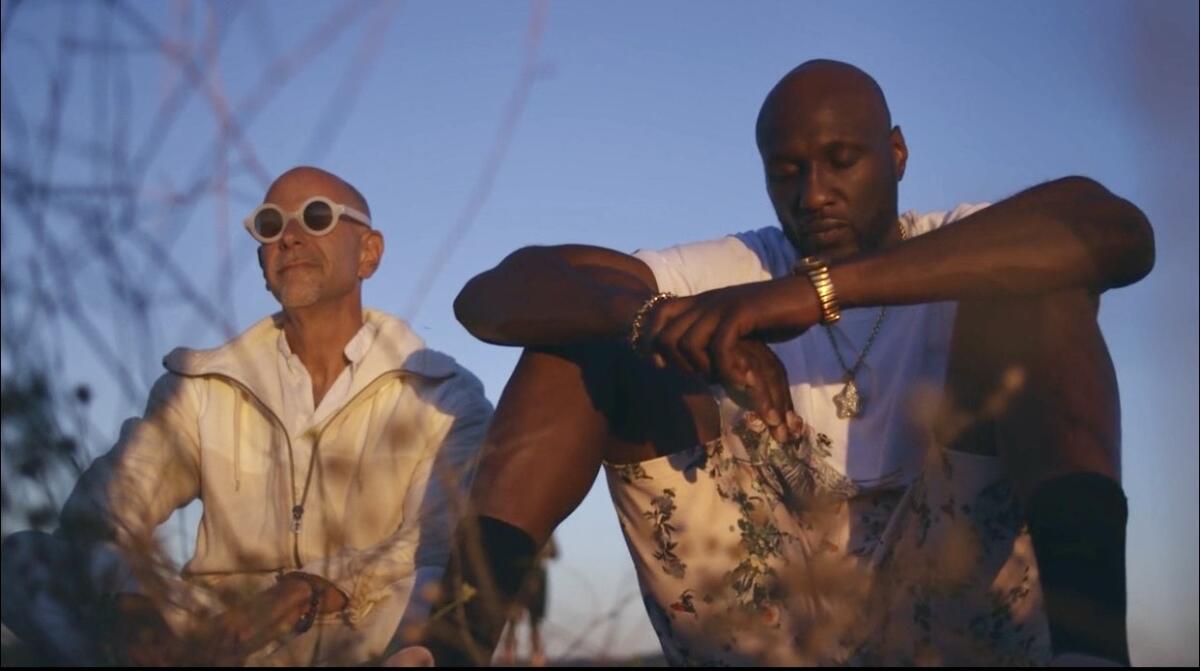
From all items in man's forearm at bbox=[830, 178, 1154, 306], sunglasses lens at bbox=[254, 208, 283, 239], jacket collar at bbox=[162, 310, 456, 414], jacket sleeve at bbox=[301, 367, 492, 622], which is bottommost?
jacket sleeve at bbox=[301, 367, 492, 622]

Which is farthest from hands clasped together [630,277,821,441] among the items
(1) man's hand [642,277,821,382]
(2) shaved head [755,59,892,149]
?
(2) shaved head [755,59,892,149]

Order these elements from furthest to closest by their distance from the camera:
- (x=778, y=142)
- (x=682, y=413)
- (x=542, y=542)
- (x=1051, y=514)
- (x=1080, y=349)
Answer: (x=778, y=142)
(x=682, y=413)
(x=542, y=542)
(x=1080, y=349)
(x=1051, y=514)

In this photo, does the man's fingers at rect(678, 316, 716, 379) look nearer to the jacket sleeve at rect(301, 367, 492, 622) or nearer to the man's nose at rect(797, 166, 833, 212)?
the jacket sleeve at rect(301, 367, 492, 622)

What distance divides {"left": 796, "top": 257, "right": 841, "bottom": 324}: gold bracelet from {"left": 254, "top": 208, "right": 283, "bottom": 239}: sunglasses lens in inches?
90.1

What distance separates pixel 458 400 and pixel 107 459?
1929 millimetres

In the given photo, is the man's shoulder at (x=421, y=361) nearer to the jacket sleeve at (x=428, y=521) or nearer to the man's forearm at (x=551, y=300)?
the jacket sleeve at (x=428, y=521)

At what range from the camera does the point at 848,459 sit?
3113 mm

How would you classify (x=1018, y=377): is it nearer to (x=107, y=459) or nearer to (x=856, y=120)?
(x=856, y=120)

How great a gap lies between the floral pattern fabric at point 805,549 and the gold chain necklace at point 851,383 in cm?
9

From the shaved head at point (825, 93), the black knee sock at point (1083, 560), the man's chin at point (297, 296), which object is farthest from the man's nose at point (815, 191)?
the man's chin at point (297, 296)

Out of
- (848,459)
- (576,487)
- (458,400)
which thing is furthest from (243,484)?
(848,459)

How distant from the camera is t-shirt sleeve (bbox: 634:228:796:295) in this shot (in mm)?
3381

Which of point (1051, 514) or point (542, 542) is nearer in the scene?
point (1051, 514)

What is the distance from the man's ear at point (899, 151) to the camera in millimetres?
3881
